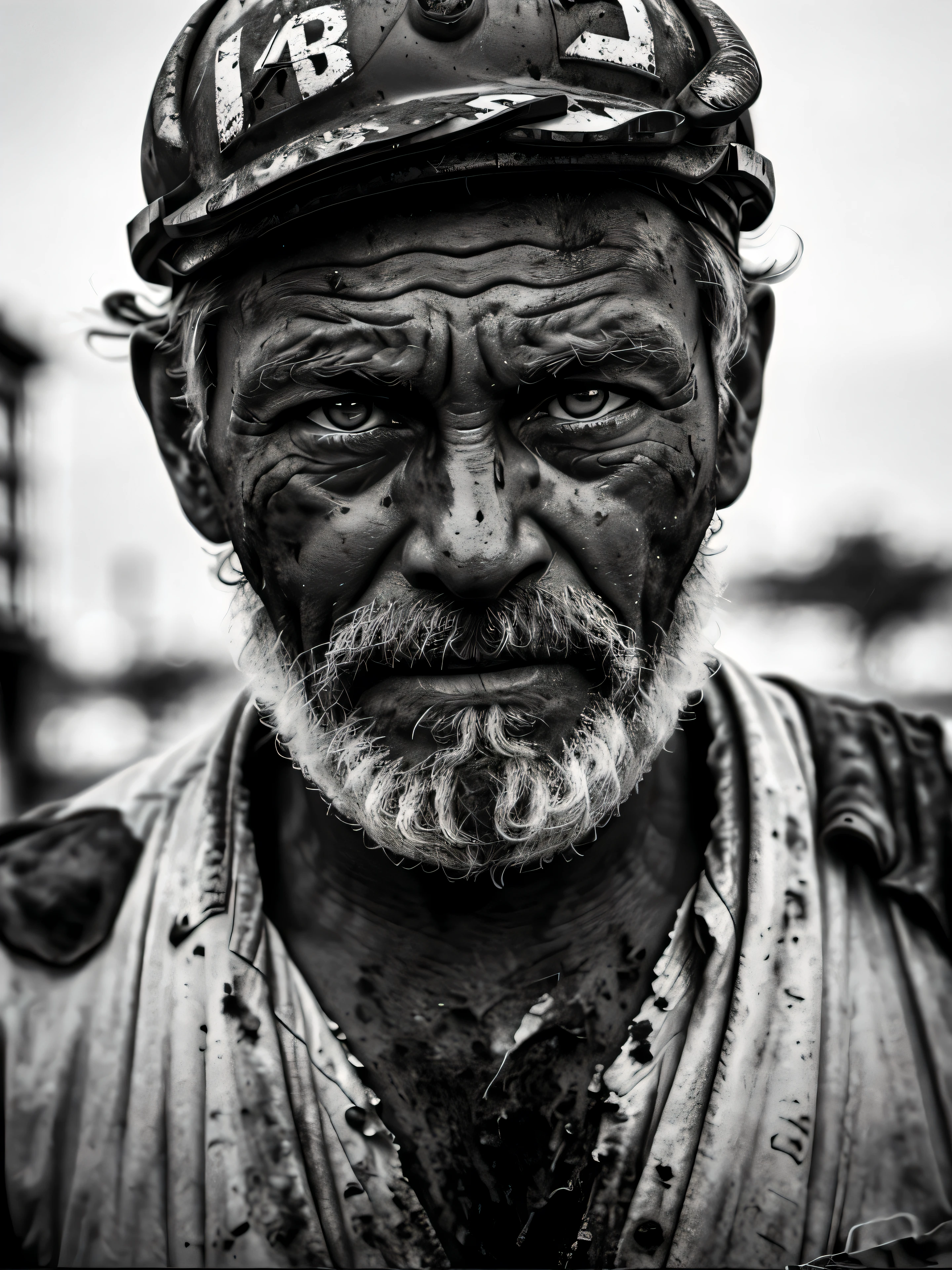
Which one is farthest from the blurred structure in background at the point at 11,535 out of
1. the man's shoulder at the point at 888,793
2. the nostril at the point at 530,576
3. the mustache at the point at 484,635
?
the man's shoulder at the point at 888,793

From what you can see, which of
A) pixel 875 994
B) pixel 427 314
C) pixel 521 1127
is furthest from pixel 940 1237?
pixel 427 314

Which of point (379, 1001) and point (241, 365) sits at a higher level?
point (241, 365)

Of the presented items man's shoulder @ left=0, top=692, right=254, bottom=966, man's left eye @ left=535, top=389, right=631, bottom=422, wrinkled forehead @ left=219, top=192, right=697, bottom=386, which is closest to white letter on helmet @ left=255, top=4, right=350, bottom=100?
wrinkled forehead @ left=219, top=192, right=697, bottom=386

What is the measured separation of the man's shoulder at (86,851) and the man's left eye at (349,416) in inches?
30.9

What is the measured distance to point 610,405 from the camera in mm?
1717

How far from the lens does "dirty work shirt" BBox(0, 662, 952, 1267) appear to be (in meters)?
1.70

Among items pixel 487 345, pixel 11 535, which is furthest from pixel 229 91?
pixel 11 535

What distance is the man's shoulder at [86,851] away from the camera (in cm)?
199

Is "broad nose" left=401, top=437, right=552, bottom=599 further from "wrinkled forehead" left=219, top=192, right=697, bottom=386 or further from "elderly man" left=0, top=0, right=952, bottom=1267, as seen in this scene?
"wrinkled forehead" left=219, top=192, right=697, bottom=386

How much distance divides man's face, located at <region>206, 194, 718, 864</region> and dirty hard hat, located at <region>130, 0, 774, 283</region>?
8 cm

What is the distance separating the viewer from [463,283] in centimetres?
161

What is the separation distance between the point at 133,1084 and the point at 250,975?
28 cm

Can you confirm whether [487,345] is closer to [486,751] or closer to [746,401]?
[486,751]

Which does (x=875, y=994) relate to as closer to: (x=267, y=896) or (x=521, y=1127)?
(x=521, y=1127)
